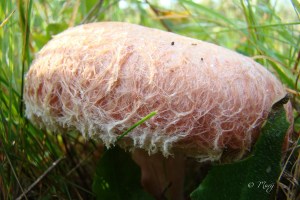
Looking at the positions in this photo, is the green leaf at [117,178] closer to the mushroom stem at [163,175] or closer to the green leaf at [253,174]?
the mushroom stem at [163,175]

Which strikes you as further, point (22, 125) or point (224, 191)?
point (22, 125)

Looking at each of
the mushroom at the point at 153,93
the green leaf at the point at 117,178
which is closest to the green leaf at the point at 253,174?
the mushroom at the point at 153,93

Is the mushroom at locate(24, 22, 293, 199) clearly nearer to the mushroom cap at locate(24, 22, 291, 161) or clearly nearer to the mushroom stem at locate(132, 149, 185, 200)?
the mushroom cap at locate(24, 22, 291, 161)

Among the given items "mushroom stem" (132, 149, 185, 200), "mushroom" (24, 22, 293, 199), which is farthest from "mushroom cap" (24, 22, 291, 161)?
"mushroom stem" (132, 149, 185, 200)

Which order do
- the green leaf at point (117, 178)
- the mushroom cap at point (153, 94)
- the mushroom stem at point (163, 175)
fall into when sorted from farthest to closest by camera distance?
the mushroom stem at point (163, 175) → the green leaf at point (117, 178) → the mushroom cap at point (153, 94)

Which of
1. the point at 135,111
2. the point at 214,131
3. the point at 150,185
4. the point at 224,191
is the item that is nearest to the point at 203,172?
the point at 150,185

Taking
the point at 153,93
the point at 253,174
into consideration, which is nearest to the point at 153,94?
the point at 153,93

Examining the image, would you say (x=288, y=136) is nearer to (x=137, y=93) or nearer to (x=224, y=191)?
(x=224, y=191)
